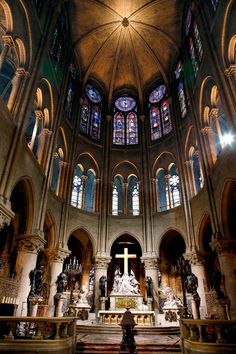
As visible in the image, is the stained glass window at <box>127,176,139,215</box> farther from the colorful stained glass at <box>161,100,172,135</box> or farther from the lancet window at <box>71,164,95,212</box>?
the colorful stained glass at <box>161,100,172,135</box>

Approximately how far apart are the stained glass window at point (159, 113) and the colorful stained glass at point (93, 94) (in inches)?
213

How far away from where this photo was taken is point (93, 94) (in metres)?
27.6

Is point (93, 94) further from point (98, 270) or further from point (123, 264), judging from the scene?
point (98, 270)

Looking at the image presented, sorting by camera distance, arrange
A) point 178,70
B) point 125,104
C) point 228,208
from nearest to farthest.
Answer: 1. point 228,208
2. point 178,70
3. point 125,104

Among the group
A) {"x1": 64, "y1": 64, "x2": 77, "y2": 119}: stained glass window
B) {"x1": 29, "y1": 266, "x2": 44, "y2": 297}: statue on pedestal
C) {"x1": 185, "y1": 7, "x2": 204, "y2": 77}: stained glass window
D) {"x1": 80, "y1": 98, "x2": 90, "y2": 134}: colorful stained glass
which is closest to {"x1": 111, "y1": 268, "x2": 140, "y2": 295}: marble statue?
{"x1": 29, "y1": 266, "x2": 44, "y2": 297}: statue on pedestal

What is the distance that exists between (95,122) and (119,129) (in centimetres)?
253

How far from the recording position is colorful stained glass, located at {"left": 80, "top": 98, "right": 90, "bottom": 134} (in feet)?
81.8

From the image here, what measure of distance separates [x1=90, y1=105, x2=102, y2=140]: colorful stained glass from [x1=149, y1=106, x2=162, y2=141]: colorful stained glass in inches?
205

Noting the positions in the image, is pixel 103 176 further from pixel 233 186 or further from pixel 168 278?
pixel 233 186

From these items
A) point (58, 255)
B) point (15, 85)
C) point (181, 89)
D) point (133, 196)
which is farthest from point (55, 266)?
point (181, 89)

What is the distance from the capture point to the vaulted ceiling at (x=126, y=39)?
2309 cm

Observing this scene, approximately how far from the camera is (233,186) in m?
13.9

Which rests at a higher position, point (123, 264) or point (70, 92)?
point (70, 92)

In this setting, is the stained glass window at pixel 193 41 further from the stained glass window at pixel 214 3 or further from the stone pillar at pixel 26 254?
the stone pillar at pixel 26 254
